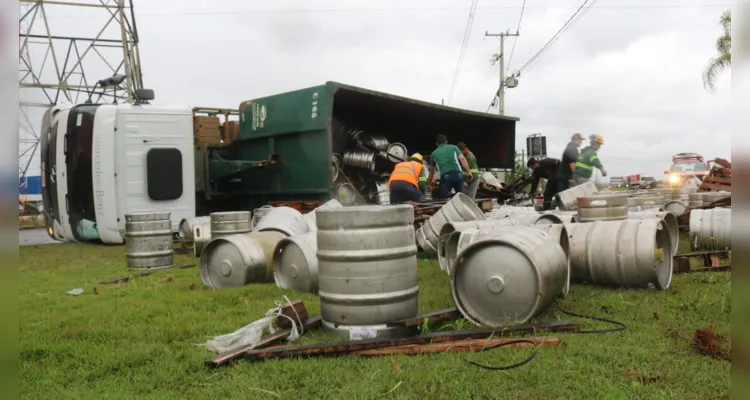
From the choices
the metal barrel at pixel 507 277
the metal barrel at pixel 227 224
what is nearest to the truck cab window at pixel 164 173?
the metal barrel at pixel 227 224

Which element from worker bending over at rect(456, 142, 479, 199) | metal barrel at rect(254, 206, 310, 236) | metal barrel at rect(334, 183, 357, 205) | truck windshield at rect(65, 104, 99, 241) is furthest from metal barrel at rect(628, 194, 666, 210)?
truck windshield at rect(65, 104, 99, 241)

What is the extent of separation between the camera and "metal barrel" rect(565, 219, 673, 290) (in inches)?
193

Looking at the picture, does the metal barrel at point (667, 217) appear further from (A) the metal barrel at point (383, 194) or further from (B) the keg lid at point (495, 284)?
(A) the metal barrel at point (383, 194)

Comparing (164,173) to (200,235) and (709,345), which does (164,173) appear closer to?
(200,235)

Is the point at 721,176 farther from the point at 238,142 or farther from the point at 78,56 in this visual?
the point at 78,56

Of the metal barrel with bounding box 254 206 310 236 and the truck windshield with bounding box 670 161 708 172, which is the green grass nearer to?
the metal barrel with bounding box 254 206 310 236

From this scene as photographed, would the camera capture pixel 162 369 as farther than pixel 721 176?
No

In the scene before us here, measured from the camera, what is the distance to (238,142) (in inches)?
470

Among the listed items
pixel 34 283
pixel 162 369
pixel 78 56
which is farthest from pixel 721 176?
pixel 78 56

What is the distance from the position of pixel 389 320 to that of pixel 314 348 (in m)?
0.63

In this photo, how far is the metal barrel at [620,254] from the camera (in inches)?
193

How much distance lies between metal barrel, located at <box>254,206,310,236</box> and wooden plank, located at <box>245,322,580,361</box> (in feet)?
9.78

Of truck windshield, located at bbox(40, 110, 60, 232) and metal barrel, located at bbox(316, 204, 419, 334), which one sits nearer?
metal barrel, located at bbox(316, 204, 419, 334)

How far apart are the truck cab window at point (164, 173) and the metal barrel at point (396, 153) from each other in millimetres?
4292
